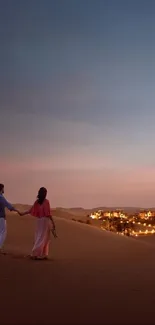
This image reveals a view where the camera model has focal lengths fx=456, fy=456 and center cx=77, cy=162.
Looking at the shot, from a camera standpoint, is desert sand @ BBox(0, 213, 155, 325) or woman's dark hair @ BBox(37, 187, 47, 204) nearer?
desert sand @ BBox(0, 213, 155, 325)

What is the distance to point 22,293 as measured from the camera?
6.97 metres

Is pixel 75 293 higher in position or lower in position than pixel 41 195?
lower

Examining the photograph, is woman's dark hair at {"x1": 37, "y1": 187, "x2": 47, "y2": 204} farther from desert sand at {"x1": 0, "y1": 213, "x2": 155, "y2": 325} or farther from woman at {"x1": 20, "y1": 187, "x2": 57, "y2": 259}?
desert sand at {"x1": 0, "y1": 213, "x2": 155, "y2": 325}

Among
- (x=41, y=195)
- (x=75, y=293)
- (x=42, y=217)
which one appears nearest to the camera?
(x=75, y=293)

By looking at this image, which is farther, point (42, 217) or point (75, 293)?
point (42, 217)

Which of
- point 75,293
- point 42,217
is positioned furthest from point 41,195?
point 75,293

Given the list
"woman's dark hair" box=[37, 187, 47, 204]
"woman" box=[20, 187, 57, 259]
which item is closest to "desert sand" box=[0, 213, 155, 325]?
"woman" box=[20, 187, 57, 259]

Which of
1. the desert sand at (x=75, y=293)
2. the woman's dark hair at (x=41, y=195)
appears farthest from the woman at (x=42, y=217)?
the desert sand at (x=75, y=293)

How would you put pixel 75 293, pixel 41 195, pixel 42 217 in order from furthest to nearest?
pixel 42 217, pixel 41 195, pixel 75 293

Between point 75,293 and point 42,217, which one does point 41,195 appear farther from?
point 75,293

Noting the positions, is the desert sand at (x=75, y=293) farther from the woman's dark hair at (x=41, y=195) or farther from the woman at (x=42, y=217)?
the woman's dark hair at (x=41, y=195)

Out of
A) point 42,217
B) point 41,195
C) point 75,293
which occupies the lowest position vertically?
point 75,293

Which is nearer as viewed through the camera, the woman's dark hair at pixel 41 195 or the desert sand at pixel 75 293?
the desert sand at pixel 75 293

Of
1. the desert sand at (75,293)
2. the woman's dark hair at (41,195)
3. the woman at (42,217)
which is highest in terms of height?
the woman's dark hair at (41,195)
